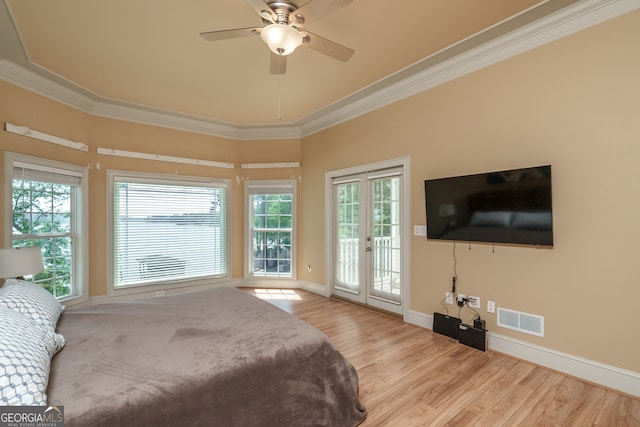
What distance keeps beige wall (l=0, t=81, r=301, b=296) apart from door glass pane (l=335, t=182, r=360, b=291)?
1.13m

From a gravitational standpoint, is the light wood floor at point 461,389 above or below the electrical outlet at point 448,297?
below

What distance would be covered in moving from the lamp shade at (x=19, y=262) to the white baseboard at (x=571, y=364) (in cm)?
432

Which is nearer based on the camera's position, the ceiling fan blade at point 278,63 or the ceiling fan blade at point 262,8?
the ceiling fan blade at point 262,8

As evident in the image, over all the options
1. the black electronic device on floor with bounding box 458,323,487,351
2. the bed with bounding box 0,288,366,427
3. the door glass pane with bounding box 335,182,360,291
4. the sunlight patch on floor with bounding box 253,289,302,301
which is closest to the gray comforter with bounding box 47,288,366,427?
the bed with bounding box 0,288,366,427

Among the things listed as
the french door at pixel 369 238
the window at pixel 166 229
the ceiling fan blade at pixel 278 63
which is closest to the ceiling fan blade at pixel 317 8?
the ceiling fan blade at pixel 278 63

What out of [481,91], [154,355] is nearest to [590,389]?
[481,91]

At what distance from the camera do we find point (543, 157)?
2.54 metres

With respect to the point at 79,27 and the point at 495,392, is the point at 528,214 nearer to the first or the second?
the point at 495,392

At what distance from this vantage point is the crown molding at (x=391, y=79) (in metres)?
2.34

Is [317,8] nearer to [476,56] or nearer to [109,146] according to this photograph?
[476,56]

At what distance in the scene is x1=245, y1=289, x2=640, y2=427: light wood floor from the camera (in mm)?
1896

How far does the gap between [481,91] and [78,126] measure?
4921 mm

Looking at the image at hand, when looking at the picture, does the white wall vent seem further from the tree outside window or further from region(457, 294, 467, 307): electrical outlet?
the tree outside window

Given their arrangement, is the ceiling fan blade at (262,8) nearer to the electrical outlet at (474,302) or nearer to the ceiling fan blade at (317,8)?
the ceiling fan blade at (317,8)
